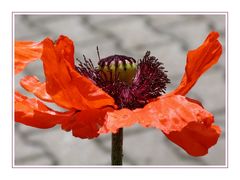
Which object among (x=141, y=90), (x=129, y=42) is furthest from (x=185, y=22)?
(x=141, y=90)

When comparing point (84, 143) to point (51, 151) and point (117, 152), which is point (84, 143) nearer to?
point (51, 151)

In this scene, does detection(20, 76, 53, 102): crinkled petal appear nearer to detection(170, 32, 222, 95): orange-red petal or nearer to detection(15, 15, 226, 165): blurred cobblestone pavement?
detection(170, 32, 222, 95): orange-red petal

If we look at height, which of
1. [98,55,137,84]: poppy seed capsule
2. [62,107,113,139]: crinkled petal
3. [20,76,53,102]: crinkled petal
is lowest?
[62,107,113,139]: crinkled petal

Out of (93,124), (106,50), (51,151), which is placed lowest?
(51,151)

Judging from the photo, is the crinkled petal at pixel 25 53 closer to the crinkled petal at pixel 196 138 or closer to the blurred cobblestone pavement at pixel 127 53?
the crinkled petal at pixel 196 138

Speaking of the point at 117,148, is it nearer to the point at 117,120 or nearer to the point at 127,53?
the point at 117,120

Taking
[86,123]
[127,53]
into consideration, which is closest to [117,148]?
[86,123]

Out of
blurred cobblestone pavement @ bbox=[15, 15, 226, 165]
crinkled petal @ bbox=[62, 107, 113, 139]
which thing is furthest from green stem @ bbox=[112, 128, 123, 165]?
blurred cobblestone pavement @ bbox=[15, 15, 226, 165]
